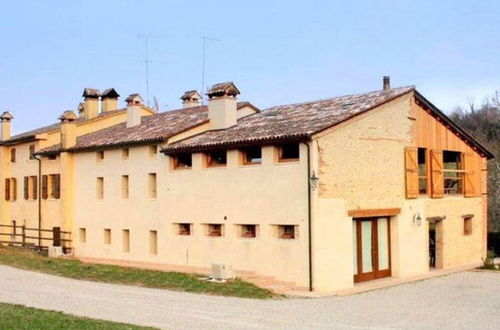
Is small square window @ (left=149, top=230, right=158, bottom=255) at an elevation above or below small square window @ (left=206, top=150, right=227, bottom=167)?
below

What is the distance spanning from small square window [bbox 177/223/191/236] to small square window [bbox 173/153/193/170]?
2.06m

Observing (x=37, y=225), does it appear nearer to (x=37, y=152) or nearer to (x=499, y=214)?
(x=37, y=152)

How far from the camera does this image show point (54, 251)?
2938 cm

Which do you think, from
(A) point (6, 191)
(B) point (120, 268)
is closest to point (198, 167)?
(B) point (120, 268)

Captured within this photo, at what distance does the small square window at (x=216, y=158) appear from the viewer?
23.4 metres

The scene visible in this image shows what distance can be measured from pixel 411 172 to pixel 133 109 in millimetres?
12990

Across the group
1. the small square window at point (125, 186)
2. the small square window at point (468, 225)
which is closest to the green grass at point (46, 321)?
the small square window at point (125, 186)

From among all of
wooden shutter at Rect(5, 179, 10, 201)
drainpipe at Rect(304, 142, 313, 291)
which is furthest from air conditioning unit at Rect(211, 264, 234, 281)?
wooden shutter at Rect(5, 179, 10, 201)

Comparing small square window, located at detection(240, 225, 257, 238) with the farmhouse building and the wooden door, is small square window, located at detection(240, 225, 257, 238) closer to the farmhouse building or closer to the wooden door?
the farmhouse building

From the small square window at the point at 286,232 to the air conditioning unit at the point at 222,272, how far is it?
186 centimetres

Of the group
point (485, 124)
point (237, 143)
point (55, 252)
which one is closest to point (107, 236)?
point (55, 252)

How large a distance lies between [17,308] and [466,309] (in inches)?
406

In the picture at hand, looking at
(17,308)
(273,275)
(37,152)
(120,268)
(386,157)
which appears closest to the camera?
(17,308)

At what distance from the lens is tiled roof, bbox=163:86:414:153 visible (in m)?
20.6
